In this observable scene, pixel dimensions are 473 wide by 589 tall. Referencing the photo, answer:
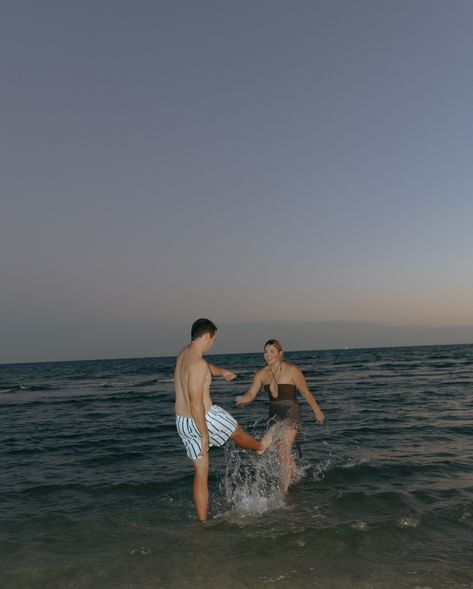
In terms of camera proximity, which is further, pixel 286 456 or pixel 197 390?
pixel 286 456

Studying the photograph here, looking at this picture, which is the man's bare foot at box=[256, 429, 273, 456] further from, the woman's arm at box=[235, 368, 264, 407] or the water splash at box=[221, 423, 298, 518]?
the woman's arm at box=[235, 368, 264, 407]

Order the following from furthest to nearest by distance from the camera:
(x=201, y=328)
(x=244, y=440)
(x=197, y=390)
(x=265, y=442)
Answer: (x=265, y=442), (x=244, y=440), (x=201, y=328), (x=197, y=390)

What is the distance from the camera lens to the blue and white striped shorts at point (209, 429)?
231 inches

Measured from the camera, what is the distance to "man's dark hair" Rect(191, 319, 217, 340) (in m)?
5.92

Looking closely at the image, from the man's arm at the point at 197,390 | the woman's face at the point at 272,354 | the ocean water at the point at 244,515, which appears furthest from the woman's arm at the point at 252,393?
the man's arm at the point at 197,390

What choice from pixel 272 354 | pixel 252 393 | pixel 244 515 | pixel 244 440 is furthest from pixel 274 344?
pixel 244 515

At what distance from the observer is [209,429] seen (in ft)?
19.6

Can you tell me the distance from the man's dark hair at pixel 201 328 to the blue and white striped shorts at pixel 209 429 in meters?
0.89

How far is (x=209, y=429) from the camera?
598 cm

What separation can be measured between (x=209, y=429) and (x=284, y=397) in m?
1.93

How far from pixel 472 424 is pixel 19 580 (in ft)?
38.7

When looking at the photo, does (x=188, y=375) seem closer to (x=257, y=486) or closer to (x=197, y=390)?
(x=197, y=390)

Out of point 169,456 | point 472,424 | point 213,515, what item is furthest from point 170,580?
point 472,424

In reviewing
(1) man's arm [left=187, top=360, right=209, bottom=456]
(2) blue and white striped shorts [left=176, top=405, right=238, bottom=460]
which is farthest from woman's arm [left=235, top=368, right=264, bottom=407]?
(1) man's arm [left=187, top=360, right=209, bottom=456]
